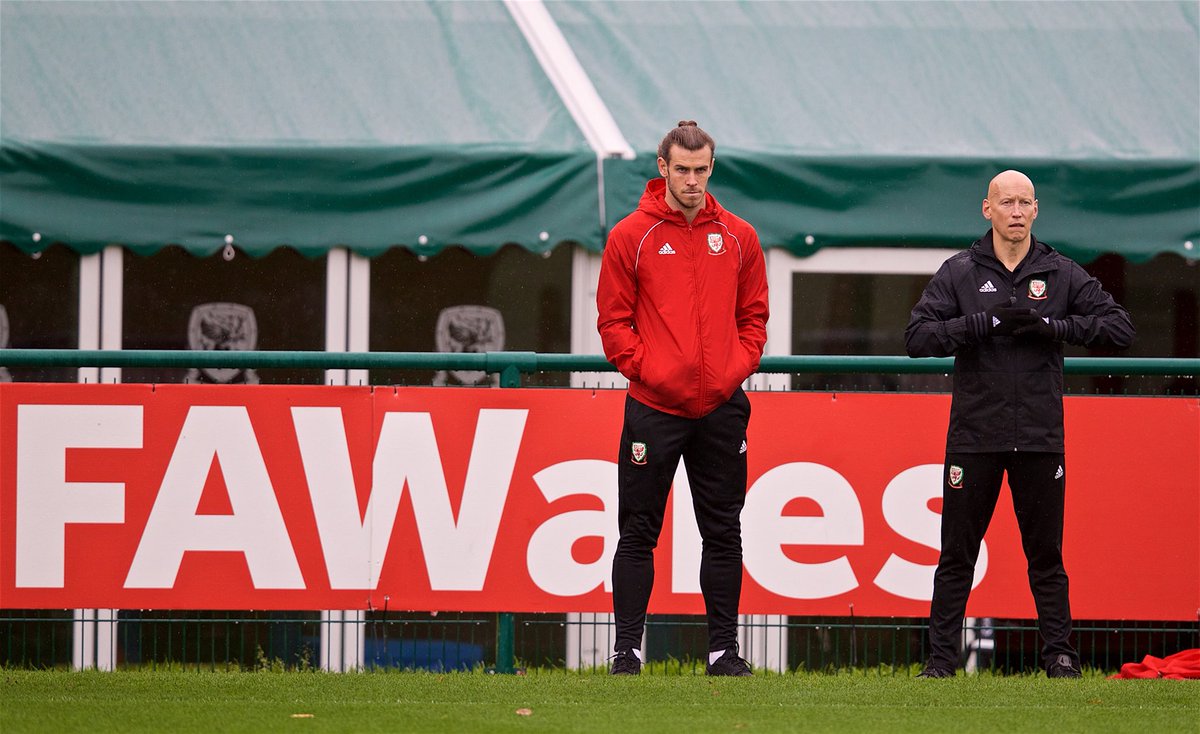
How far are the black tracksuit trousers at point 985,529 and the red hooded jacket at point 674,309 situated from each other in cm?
86

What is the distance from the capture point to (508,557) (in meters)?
5.89

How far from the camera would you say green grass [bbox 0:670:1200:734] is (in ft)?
14.3

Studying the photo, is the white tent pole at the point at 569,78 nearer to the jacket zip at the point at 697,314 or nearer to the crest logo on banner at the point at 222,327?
the crest logo on banner at the point at 222,327

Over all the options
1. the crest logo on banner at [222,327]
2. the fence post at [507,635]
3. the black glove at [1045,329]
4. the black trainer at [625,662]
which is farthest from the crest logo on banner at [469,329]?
the black glove at [1045,329]

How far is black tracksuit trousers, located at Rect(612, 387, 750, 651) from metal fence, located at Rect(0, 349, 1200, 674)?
0.85m

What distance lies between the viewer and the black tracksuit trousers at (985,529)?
5.20 m

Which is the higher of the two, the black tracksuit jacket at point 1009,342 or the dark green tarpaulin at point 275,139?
the dark green tarpaulin at point 275,139

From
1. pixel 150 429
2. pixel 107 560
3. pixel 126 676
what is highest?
pixel 150 429

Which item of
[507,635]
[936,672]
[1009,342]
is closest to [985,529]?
[936,672]

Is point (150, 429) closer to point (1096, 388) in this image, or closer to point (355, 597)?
point (355, 597)

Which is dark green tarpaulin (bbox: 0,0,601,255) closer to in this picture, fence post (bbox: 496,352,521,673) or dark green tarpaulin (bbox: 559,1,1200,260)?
dark green tarpaulin (bbox: 559,1,1200,260)

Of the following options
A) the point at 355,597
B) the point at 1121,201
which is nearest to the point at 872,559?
the point at 355,597

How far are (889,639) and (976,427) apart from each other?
1.28 m

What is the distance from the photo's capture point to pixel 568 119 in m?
7.47
